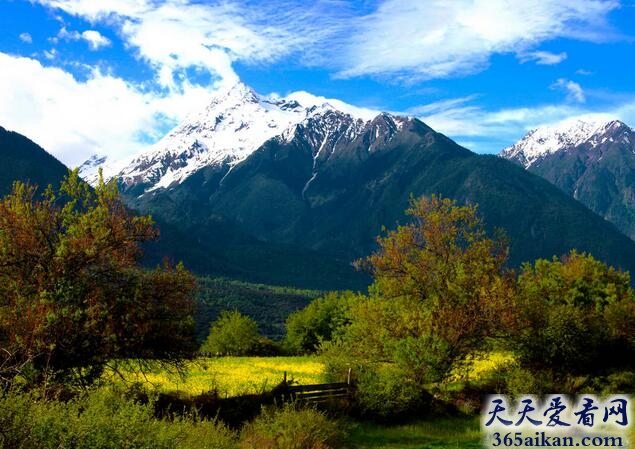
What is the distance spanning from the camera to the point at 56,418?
10.9 m

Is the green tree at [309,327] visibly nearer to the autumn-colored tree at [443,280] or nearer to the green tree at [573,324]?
the green tree at [573,324]

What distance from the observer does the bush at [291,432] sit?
1891 centimetres

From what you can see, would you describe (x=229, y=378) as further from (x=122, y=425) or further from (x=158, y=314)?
(x=122, y=425)

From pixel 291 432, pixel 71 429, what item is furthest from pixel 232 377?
pixel 71 429

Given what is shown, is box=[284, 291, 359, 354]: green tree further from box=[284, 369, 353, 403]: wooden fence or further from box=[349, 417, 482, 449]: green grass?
box=[349, 417, 482, 449]: green grass

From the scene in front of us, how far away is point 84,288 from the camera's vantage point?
70.4ft

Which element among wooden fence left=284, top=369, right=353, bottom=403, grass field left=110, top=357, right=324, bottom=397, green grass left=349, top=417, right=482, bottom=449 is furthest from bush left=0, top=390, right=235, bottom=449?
grass field left=110, top=357, right=324, bottom=397

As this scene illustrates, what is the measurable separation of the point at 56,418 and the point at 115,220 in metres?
12.9

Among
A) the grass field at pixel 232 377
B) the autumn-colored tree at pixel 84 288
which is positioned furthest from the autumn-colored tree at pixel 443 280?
the autumn-colored tree at pixel 84 288

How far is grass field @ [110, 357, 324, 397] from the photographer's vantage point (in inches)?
1233

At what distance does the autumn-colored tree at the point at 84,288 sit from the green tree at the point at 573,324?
838 inches

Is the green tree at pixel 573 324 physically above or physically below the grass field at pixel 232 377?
above

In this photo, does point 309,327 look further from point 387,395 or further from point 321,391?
point 321,391

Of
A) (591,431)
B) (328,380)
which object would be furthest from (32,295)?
(591,431)
